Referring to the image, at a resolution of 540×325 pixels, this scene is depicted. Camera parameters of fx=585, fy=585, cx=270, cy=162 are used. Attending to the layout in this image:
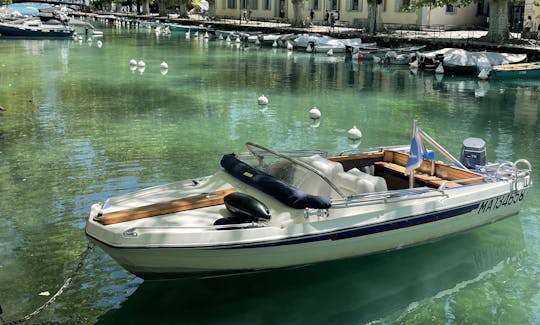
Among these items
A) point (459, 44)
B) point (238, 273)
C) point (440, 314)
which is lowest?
point (440, 314)

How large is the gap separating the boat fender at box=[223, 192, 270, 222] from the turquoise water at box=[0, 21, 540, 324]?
3.15 ft

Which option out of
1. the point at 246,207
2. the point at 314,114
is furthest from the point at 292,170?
the point at 314,114

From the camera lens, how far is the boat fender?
6891 millimetres

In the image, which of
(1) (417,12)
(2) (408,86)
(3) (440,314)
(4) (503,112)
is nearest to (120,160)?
(3) (440,314)

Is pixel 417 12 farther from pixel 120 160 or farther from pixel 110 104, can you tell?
pixel 120 160

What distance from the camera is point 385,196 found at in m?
7.62

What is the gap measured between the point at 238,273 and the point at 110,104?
582 inches

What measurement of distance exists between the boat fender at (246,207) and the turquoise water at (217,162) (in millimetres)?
961

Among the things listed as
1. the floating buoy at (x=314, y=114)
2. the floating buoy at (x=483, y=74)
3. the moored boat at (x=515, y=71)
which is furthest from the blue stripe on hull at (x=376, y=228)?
the moored boat at (x=515, y=71)

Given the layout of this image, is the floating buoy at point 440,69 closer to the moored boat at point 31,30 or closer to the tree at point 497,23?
the tree at point 497,23

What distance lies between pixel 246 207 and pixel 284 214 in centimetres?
50

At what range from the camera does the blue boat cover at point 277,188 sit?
711 cm

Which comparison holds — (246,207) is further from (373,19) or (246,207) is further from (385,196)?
(373,19)

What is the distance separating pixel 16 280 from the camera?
7363 millimetres
